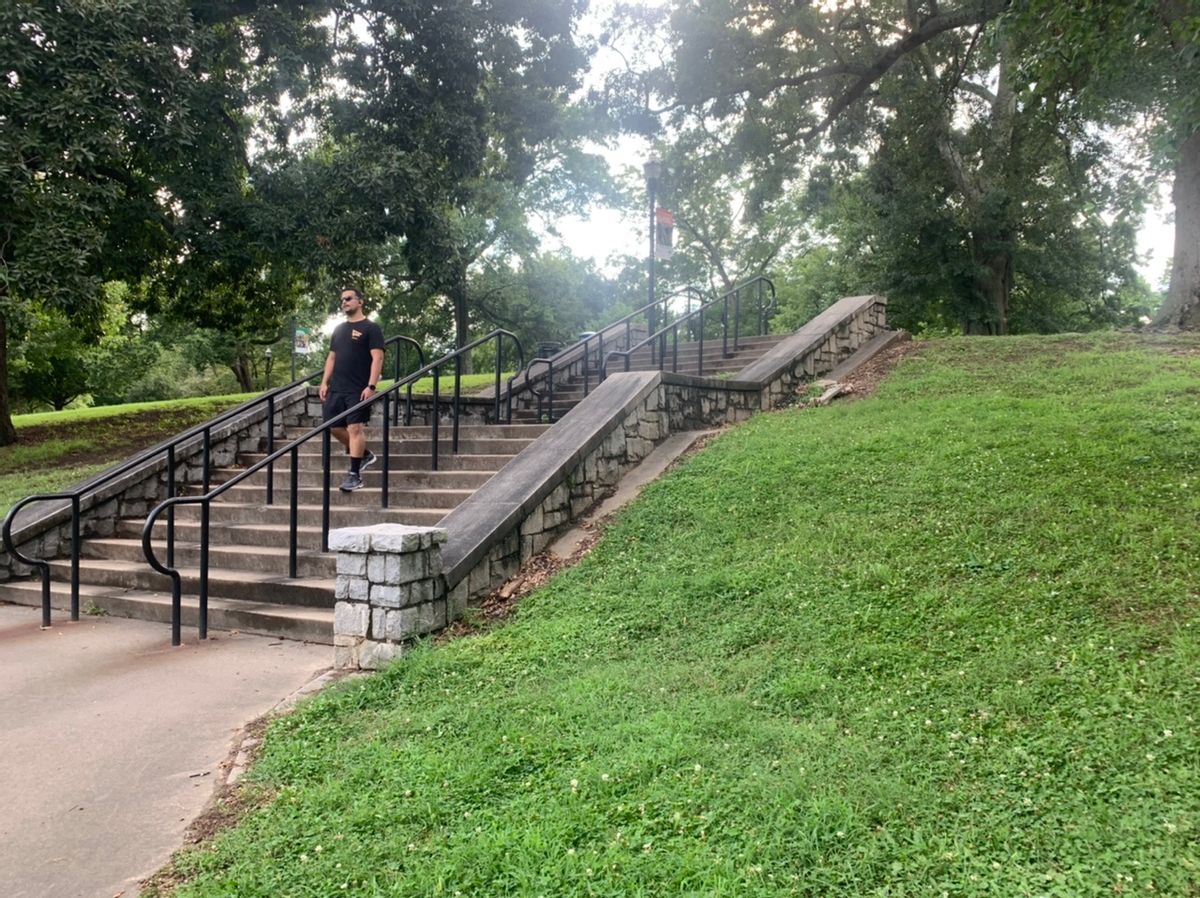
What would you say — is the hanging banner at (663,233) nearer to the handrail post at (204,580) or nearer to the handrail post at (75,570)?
the handrail post at (204,580)

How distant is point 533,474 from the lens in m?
6.27

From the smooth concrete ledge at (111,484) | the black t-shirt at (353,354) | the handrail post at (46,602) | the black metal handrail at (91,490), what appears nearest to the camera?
the handrail post at (46,602)

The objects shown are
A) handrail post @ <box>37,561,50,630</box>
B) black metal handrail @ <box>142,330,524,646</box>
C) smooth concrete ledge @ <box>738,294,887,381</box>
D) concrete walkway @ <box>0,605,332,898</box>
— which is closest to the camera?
concrete walkway @ <box>0,605,332,898</box>

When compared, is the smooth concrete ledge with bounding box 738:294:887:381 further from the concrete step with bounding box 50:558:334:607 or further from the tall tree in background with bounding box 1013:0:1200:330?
the concrete step with bounding box 50:558:334:607

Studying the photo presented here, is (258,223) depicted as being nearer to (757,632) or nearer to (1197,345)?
(757,632)

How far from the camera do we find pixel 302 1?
11.6 meters

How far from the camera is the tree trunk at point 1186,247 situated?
11.4 meters

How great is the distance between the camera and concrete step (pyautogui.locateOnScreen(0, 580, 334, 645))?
17.7 ft

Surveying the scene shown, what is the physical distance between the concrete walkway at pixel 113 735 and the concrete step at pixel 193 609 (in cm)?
11

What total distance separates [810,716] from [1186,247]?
38.3ft

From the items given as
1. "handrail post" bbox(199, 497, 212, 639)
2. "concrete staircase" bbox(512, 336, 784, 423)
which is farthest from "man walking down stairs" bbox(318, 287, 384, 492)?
"concrete staircase" bbox(512, 336, 784, 423)

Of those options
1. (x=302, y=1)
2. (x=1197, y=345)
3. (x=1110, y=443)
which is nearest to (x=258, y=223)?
(x=302, y=1)

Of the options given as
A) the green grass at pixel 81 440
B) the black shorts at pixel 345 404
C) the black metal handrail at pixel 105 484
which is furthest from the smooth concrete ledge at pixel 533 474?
the green grass at pixel 81 440

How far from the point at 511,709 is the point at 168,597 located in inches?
150
